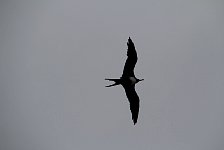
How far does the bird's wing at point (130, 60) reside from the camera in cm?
2228

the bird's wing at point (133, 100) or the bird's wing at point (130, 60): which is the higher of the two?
the bird's wing at point (130, 60)

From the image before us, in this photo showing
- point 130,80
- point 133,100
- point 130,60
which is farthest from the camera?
point 133,100

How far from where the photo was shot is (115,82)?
22.6 metres

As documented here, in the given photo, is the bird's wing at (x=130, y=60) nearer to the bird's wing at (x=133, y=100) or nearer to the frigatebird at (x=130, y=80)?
the frigatebird at (x=130, y=80)

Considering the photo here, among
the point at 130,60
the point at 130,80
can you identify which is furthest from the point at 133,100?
the point at 130,60

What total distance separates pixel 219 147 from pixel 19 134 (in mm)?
24321

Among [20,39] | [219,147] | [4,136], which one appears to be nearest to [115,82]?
[20,39]

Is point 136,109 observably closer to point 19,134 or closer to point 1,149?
point 1,149

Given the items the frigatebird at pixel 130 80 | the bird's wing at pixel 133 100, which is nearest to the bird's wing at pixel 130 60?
the frigatebird at pixel 130 80

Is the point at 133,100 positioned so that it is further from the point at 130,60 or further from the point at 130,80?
the point at 130,60

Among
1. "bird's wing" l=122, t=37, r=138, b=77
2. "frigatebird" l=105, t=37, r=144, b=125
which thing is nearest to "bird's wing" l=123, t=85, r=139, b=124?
"frigatebird" l=105, t=37, r=144, b=125

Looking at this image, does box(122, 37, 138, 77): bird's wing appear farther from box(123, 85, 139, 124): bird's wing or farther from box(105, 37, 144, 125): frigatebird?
box(123, 85, 139, 124): bird's wing

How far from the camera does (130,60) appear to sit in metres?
22.7

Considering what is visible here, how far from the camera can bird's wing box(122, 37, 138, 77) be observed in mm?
22281
